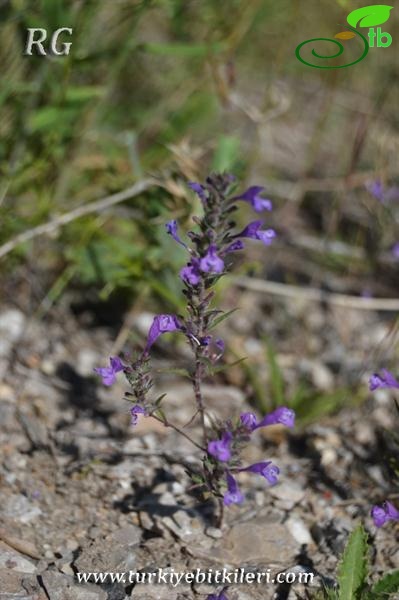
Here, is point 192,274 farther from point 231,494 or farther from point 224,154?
point 224,154

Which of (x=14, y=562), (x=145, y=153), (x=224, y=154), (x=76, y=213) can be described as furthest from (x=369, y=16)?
(x=14, y=562)

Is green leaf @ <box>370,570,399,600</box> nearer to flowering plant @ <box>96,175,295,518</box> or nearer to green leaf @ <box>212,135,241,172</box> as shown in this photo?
flowering plant @ <box>96,175,295,518</box>

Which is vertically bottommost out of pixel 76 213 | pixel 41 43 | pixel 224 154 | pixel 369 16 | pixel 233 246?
pixel 233 246

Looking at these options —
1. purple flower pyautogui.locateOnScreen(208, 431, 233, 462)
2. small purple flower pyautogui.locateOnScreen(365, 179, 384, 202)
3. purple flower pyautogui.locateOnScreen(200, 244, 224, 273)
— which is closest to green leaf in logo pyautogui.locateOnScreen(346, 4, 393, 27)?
small purple flower pyautogui.locateOnScreen(365, 179, 384, 202)

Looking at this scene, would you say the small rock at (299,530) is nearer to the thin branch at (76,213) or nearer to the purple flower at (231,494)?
the purple flower at (231,494)

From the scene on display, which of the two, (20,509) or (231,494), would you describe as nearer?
(231,494)

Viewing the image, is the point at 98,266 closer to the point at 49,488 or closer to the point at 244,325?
the point at 244,325
